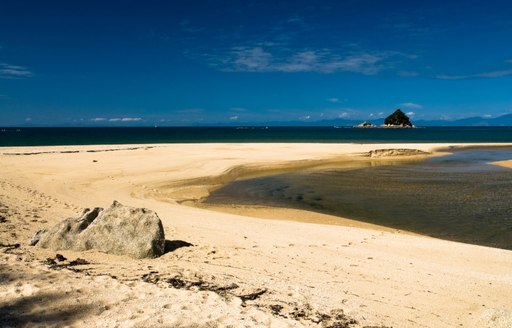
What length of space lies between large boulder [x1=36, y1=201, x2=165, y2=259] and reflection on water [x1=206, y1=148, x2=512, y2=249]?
29.0 ft

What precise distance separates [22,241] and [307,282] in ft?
21.1

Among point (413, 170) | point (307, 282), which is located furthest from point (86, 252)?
point (413, 170)

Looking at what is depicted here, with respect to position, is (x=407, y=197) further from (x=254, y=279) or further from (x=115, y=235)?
(x=115, y=235)

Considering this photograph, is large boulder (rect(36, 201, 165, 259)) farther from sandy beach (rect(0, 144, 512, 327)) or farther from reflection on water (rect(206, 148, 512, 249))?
reflection on water (rect(206, 148, 512, 249))

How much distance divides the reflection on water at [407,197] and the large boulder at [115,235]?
8.84m

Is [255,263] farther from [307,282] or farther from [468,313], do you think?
[468,313]

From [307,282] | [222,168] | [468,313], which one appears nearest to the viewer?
[468,313]

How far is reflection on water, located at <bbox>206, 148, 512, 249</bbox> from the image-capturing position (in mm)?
13570

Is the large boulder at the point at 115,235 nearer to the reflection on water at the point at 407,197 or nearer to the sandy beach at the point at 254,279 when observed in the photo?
the sandy beach at the point at 254,279

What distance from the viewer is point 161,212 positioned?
13.6 meters

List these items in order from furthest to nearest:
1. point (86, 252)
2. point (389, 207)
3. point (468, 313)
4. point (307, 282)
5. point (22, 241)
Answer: point (389, 207) → point (22, 241) → point (86, 252) → point (307, 282) → point (468, 313)

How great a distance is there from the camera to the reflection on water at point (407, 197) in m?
13.6

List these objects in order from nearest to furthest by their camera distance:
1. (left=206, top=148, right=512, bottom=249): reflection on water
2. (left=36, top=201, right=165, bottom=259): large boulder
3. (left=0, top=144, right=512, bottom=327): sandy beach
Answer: (left=0, top=144, right=512, bottom=327): sandy beach → (left=36, top=201, right=165, bottom=259): large boulder → (left=206, top=148, right=512, bottom=249): reflection on water

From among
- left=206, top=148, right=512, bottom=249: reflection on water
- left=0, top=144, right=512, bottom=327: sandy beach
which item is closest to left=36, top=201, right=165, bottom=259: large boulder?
left=0, top=144, right=512, bottom=327: sandy beach
